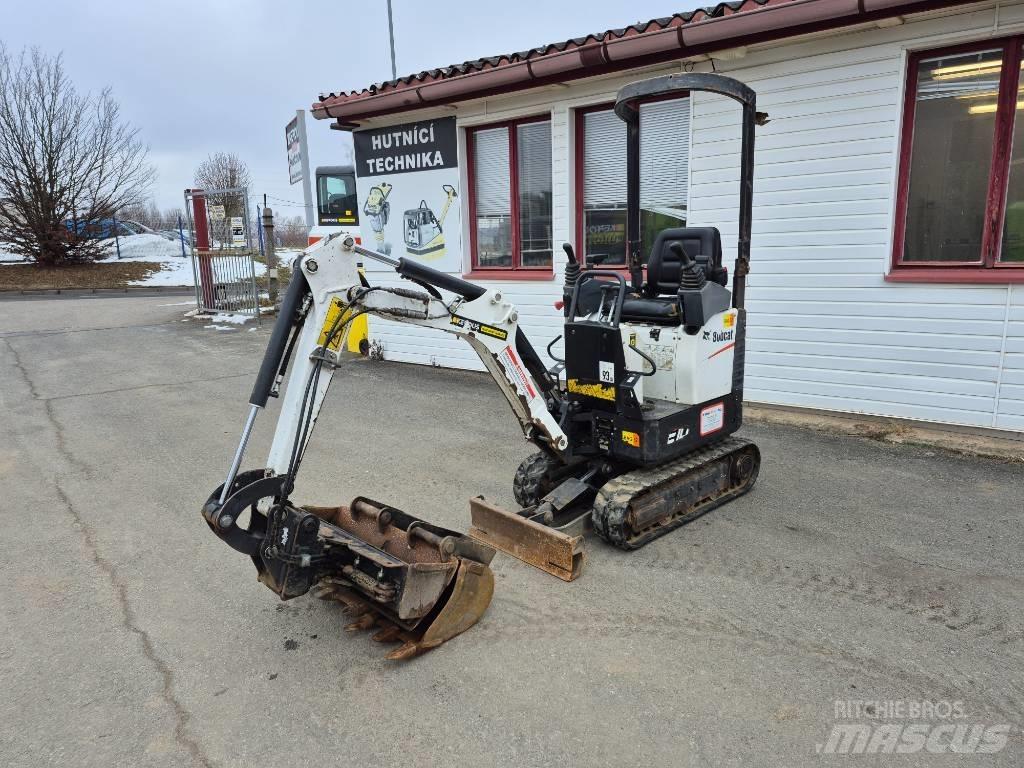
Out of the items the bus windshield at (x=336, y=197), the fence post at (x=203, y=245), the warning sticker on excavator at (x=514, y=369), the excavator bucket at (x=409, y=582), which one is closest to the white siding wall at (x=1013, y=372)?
the warning sticker on excavator at (x=514, y=369)

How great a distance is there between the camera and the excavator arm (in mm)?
3238

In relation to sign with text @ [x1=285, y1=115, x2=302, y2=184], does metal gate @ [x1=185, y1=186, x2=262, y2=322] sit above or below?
below

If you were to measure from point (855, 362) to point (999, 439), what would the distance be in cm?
136

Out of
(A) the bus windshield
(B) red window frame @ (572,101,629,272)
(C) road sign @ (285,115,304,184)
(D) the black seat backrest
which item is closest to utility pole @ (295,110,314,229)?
(C) road sign @ (285,115,304,184)

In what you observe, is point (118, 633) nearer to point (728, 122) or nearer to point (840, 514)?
point (840, 514)

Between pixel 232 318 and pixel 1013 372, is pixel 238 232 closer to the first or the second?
pixel 232 318

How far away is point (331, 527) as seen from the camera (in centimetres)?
374

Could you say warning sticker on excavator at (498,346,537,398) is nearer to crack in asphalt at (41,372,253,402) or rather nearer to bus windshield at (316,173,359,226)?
crack in asphalt at (41,372,253,402)

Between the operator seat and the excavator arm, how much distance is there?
1.71 meters

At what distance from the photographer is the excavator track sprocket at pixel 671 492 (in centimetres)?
425

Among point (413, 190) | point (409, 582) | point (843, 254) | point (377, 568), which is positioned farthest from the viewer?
point (413, 190)

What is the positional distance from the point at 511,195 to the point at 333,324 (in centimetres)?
639

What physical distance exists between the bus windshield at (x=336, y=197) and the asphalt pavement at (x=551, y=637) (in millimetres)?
16667

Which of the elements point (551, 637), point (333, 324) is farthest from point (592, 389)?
point (333, 324)
